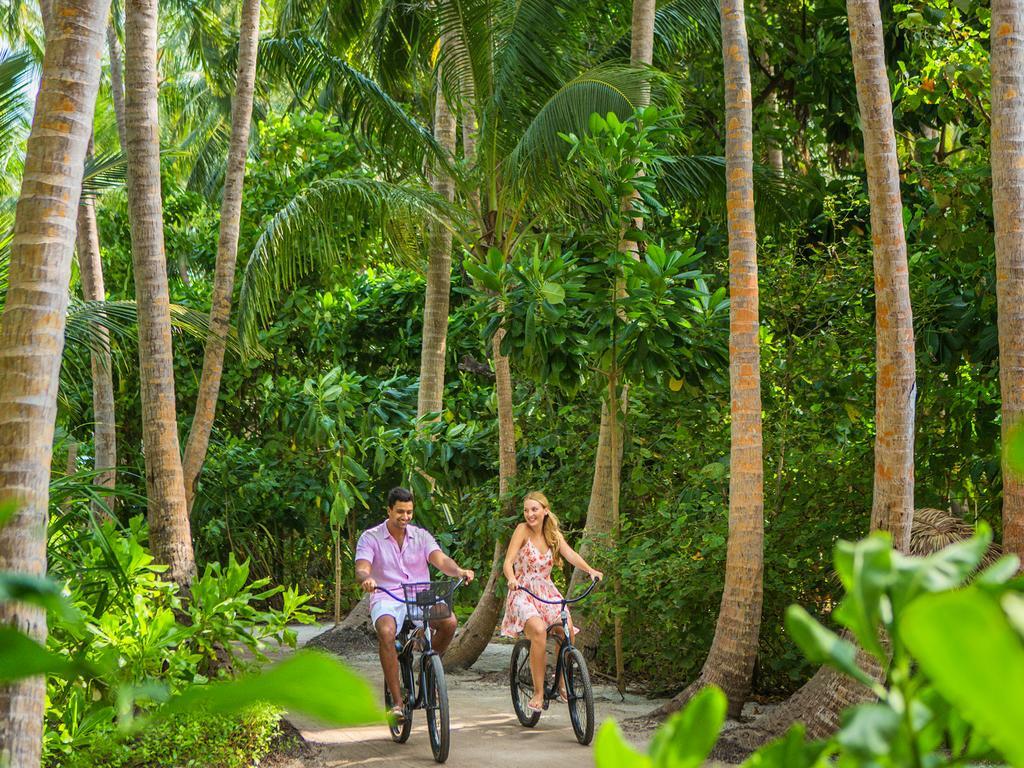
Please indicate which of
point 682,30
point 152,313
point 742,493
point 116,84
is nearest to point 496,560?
point 742,493

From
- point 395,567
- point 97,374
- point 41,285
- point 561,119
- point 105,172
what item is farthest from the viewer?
point 97,374

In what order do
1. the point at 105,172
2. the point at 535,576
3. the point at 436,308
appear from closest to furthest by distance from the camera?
1. the point at 535,576
2. the point at 105,172
3. the point at 436,308

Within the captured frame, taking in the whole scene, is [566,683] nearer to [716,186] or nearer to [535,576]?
[535,576]

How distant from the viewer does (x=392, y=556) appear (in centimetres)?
702

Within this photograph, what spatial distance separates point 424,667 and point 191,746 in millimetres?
1595

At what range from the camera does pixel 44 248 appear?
3.83m

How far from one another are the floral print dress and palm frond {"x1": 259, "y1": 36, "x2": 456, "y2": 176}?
4.34m

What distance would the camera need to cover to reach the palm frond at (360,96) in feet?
35.1

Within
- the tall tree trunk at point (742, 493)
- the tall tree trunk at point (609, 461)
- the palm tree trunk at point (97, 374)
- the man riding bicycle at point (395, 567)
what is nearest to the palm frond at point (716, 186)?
the tall tree trunk at point (609, 461)

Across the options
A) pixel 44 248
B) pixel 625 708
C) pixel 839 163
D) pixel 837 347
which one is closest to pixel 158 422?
pixel 44 248

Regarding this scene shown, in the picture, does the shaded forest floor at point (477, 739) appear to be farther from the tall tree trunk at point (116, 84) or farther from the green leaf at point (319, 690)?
the tall tree trunk at point (116, 84)

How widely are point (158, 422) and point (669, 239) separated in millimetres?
4657

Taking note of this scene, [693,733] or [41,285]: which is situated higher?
[41,285]

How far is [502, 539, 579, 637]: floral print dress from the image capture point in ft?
23.4
